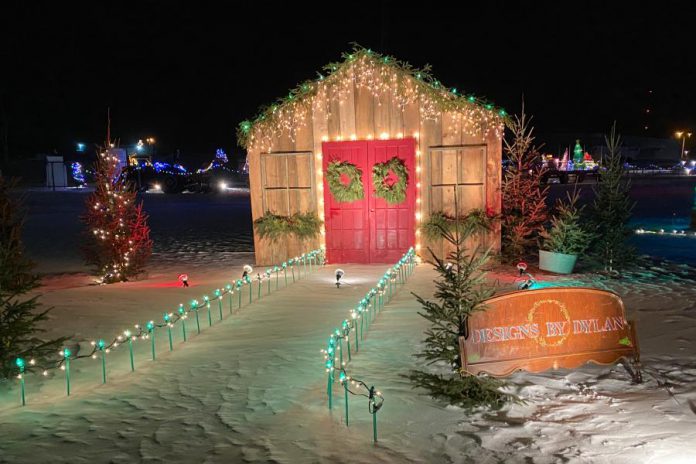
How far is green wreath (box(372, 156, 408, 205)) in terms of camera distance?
11.9 m

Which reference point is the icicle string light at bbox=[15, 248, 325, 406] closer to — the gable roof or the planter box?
the gable roof

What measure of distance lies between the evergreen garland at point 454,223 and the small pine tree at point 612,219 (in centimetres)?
209

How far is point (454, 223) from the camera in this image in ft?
38.2

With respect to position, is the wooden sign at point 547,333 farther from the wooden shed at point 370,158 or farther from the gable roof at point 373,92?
the gable roof at point 373,92

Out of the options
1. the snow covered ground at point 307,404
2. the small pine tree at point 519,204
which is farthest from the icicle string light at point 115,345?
the small pine tree at point 519,204

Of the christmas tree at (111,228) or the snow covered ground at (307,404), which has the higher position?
the christmas tree at (111,228)

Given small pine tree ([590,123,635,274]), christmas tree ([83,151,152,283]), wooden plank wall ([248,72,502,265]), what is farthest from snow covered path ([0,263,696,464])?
wooden plank wall ([248,72,502,265])

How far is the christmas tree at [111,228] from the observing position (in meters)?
10.9

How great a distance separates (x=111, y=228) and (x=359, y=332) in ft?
20.2

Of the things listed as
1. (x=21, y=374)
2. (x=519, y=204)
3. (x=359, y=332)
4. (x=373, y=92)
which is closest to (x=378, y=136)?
(x=373, y=92)

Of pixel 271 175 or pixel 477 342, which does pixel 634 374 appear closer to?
pixel 477 342

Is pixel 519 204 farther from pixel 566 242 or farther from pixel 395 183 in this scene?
pixel 395 183

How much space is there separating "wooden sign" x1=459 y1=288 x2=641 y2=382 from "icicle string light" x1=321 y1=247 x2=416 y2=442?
3.34 ft

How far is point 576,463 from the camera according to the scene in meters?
4.00
